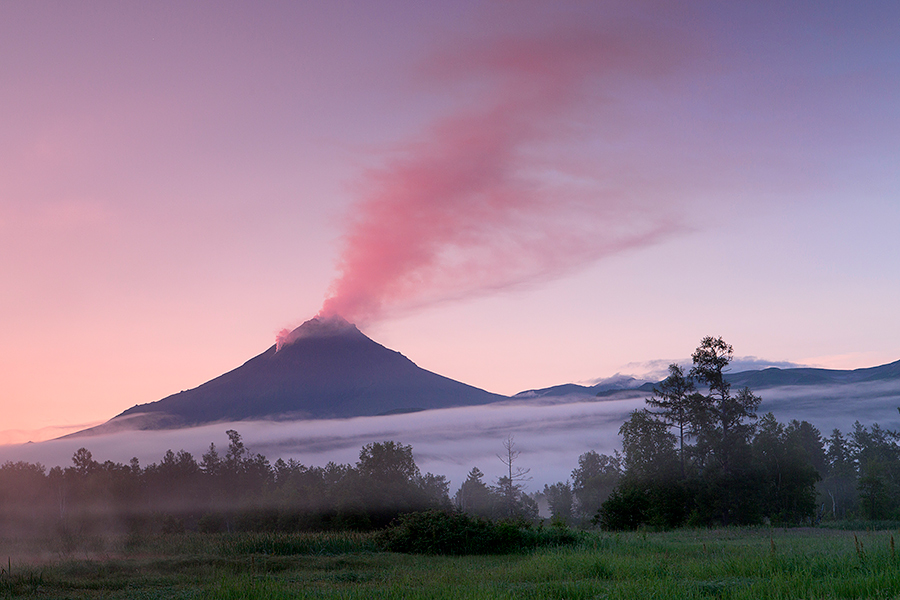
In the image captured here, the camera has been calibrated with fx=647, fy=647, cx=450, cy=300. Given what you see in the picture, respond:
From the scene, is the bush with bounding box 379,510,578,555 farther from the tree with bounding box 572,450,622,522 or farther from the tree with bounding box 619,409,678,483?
the tree with bounding box 572,450,622,522

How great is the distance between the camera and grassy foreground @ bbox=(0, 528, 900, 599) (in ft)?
57.8

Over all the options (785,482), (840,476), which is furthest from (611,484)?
(785,482)

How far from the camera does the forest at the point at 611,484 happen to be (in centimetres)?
5988

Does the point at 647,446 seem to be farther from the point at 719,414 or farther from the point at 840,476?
the point at 840,476

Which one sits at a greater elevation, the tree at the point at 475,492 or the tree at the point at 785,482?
the tree at the point at 785,482

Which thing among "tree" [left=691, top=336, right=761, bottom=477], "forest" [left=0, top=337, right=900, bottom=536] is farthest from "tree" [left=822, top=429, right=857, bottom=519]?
"tree" [left=691, top=336, right=761, bottom=477]

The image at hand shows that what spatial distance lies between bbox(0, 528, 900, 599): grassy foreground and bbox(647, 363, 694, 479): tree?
3163cm

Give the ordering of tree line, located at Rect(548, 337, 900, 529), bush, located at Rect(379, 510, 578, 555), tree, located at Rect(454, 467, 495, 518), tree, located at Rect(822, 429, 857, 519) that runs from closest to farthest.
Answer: bush, located at Rect(379, 510, 578, 555) → tree line, located at Rect(548, 337, 900, 529) → tree, located at Rect(822, 429, 857, 519) → tree, located at Rect(454, 467, 495, 518)

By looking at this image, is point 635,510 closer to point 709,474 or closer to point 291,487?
point 709,474

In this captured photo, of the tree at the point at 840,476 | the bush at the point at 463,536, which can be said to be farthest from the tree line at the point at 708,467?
the tree at the point at 840,476

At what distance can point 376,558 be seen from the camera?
33.2 metres

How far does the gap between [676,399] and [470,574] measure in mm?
46951

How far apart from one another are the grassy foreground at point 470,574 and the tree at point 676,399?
1245 inches

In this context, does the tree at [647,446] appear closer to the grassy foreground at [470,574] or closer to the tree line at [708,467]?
the tree line at [708,467]
